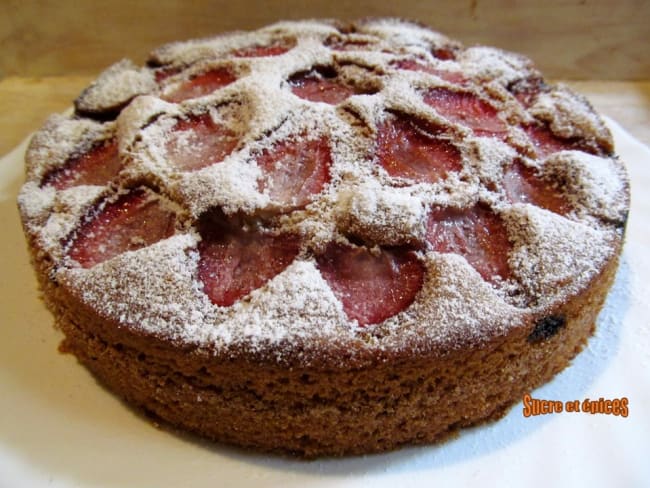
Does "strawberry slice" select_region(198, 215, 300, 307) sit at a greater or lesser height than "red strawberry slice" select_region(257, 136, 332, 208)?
lesser

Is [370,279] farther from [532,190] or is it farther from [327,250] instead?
[532,190]

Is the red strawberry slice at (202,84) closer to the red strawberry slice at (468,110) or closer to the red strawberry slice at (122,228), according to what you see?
the red strawberry slice at (122,228)

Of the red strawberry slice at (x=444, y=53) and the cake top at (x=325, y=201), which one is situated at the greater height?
the red strawberry slice at (x=444, y=53)

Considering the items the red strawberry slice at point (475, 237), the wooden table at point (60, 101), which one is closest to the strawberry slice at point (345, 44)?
the red strawberry slice at point (475, 237)

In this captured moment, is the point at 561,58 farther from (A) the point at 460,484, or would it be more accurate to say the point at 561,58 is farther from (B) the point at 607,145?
(A) the point at 460,484

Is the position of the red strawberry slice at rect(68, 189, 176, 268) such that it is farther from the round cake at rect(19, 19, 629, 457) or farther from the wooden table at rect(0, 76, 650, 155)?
the wooden table at rect(0, 76, 650, 155)

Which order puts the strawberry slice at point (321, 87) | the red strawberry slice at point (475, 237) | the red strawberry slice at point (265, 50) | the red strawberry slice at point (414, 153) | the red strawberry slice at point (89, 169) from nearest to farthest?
the red strawberry slice at point (475, 237)
the red strawberry slice at point (414, 153)
the red strawberry slice at point (89, 169)
the strawberry slice at point (321, 87)
the red strawberry slice at point (265, 50)

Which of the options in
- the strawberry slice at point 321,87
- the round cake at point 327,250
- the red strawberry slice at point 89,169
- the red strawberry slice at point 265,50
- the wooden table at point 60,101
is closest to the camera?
the round cake at point 327,250

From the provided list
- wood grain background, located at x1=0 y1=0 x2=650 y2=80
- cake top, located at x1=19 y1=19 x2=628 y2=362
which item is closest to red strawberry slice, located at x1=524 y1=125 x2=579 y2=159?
cake top, located at x1=19 y1=19 x2=628 y2=362

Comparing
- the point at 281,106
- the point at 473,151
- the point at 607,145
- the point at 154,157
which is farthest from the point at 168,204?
the point at 607,145
